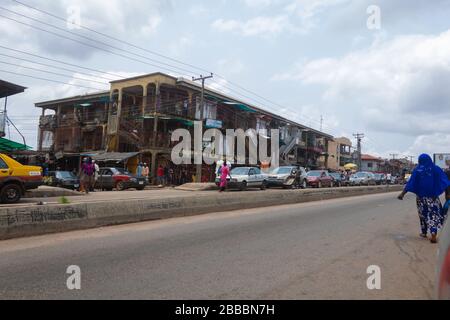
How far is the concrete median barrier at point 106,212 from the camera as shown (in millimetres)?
8258

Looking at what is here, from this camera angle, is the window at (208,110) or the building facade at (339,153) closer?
the window at (208,110)

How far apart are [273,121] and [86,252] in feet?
153

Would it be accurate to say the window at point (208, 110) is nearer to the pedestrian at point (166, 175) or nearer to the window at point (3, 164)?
the pedestrian at point (166, 175)

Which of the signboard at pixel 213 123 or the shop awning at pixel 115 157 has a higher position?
the signboard at pixel 213 123

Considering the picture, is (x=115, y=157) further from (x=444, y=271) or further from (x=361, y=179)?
(x=444, y=271)

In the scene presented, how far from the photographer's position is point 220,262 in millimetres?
6402

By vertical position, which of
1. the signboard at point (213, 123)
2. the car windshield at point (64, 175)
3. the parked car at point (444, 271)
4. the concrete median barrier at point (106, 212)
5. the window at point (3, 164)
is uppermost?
the signboard at point (213, 123)

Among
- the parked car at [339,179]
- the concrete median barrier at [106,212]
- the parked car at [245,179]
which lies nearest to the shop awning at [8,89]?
the parked car at [245,179]

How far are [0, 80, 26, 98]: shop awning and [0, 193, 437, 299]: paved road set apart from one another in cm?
1785

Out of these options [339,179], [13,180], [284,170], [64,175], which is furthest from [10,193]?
[339,179]

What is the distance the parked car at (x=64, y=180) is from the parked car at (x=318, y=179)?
658 inches

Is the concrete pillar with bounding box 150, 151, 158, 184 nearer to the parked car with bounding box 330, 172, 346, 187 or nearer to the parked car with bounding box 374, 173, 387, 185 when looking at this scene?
the parked car with bounding box 330, 172, 346, 187

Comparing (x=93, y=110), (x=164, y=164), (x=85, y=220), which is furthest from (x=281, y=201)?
(x=93, y=110)

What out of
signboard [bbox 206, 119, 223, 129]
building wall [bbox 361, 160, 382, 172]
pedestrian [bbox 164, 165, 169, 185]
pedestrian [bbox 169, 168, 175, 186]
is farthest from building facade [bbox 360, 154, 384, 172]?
pedestrian [bbox 164, 165, 169, 185]
